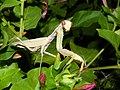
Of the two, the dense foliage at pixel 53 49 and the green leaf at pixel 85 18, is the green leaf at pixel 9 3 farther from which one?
the green leaf at pixel 85 18

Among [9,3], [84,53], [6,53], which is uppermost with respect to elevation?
[9,3]

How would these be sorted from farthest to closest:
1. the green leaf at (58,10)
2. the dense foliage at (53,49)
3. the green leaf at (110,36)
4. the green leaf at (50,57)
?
the green leaf at (58,10) → the green leaf at (50,57) → the green leaf at (110,36) → the dense foliage at (53,49)

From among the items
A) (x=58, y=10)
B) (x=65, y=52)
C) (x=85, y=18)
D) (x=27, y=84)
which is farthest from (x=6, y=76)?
(x=58, y=10)

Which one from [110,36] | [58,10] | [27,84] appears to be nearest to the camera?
[27,84]

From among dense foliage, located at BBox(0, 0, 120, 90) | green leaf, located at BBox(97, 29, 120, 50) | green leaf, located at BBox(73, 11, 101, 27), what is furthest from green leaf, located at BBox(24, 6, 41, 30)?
green leaf, located at BBox(97, 29, 120, 50)

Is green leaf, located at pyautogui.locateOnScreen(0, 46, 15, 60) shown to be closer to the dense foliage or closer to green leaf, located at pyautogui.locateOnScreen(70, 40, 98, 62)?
the dense foliage

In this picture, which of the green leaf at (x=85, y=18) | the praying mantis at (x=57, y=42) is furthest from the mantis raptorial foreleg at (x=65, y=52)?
the green leaf at (x=85, y=18)

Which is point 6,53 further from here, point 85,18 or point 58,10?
point 58,10

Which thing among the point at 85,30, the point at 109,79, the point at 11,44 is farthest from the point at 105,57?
the point at 11,44
